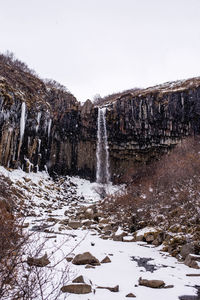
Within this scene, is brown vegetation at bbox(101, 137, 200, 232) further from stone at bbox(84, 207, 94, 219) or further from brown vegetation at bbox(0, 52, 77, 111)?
brown vegetation at bbox(0, 52, 77, 111)

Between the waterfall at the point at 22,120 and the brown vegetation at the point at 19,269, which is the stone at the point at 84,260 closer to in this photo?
the brown vegetation at the point at 19,269

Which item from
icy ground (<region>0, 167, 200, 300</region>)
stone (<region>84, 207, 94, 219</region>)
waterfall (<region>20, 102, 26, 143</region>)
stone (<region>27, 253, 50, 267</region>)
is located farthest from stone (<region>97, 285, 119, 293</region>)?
waterfall (<region>20, 102, 26, 143</region>)

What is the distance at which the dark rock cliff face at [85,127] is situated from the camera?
22.1 metres

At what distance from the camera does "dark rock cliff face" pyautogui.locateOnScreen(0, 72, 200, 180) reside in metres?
22.1

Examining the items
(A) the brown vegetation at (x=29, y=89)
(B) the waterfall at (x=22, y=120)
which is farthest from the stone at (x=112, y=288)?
(B) the waterfall at (x=22, y=120)

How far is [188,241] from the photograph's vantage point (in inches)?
287

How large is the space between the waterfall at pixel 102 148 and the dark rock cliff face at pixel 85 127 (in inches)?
26.0

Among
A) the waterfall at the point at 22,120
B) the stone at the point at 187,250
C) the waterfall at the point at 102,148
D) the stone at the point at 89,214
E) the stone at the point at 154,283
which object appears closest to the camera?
the stone at the point at 154,283

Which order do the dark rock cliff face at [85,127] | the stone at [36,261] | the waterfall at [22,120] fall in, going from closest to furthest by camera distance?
1. the stone at [36,261]
2. the dark rock cliff face at [85,127]
3. the waterfall at [22,120]

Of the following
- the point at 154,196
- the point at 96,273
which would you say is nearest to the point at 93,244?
the point at 96,273

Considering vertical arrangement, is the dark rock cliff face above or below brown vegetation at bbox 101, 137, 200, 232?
above

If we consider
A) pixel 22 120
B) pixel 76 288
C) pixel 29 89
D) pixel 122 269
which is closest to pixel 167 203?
pixel 122 269

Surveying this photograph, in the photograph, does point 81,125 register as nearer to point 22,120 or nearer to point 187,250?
point 22,120

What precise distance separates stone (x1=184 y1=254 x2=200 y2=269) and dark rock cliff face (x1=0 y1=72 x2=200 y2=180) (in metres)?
18.1
